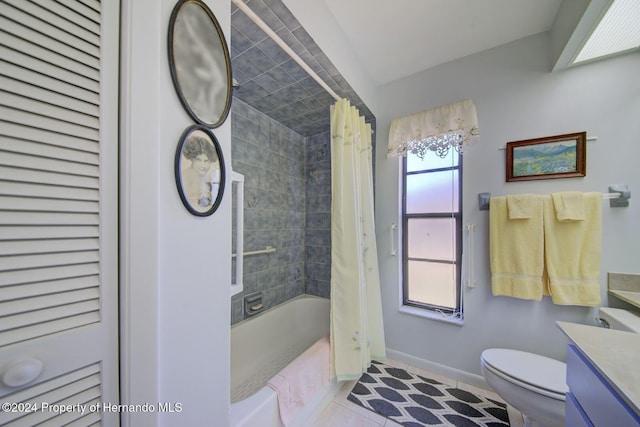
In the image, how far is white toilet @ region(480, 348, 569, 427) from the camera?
1.02 metres

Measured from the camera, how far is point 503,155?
5.12ft

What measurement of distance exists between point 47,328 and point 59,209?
9.8 inches

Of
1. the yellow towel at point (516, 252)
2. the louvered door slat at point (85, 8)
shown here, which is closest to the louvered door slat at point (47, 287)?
the louvered door slat at point (85, 8)

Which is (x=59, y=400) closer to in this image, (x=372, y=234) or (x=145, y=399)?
(x=145, y=399)

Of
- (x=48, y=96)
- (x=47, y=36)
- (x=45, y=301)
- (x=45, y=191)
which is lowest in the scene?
(x=45, y=301)

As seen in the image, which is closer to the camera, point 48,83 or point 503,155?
point 48,83

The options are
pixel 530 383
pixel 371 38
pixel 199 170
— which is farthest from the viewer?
pixel 371 38

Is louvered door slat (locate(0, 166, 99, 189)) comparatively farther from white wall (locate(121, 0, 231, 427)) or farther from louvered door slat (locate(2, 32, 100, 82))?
louvered door slat (locate(2, 32, 100, 82))

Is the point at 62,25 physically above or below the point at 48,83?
above

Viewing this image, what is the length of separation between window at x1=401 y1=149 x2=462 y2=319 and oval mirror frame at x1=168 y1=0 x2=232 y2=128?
5.48 feet

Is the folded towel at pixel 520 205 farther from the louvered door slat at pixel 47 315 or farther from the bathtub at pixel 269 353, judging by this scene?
the louvered door slat at pixel 47 315

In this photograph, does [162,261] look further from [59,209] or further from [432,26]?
[432,26]

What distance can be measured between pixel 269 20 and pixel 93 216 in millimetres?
1217

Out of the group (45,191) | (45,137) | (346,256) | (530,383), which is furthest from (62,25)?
(530,383)
